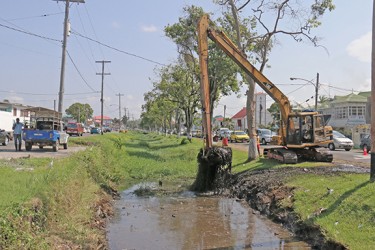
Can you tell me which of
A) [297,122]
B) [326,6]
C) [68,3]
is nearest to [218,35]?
[297,122]

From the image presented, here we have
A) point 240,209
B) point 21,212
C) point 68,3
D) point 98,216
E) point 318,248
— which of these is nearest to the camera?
point 21,212

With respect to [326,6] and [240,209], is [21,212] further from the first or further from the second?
[326,6]

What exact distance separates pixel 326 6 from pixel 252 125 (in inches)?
285

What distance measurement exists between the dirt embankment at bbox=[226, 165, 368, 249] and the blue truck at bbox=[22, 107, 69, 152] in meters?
12.0

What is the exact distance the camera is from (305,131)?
19.6 m

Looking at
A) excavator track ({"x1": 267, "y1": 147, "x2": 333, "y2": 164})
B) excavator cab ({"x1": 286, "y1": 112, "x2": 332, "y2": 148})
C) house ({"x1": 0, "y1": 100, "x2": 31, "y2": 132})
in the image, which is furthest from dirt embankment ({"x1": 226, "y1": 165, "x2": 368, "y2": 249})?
house ({"x1": 0, "y1": 100, "x2": 31, "y2": 132})

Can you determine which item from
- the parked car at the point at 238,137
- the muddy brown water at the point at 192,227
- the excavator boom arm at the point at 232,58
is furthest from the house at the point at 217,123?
the muddy brown water at the point at 192,227

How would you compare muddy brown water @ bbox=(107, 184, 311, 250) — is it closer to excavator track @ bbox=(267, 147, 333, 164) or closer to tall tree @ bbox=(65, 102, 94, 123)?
excavator track @ bbox=(267, 147, 333, 164)

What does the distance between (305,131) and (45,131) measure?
1465 centimetres

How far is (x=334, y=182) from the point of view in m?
12.2


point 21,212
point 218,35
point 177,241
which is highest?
point 218,35

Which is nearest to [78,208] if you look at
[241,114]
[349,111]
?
[349,111]

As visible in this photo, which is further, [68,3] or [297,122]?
[68,3]

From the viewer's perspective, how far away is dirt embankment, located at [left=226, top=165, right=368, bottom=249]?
31.0 feet
